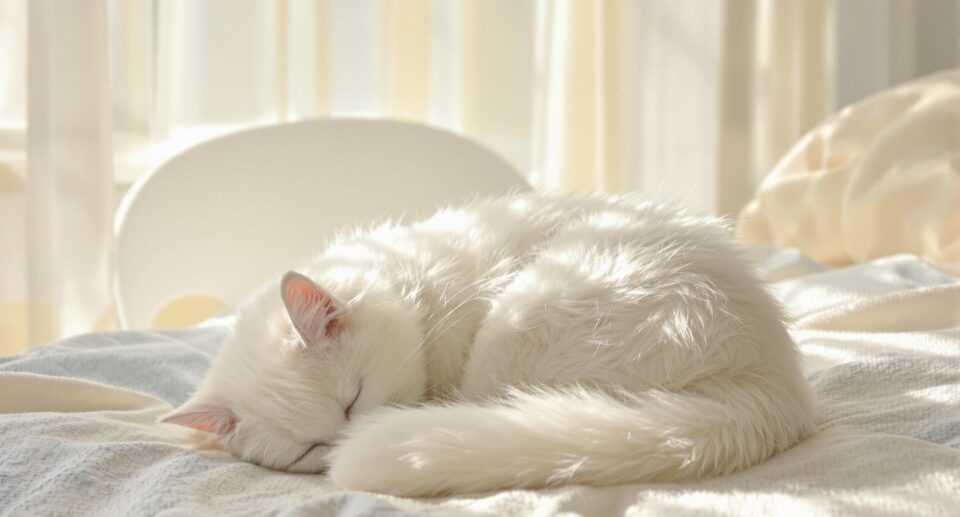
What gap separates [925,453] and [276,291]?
858 mm

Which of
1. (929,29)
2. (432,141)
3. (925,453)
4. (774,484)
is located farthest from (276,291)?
(929,29)

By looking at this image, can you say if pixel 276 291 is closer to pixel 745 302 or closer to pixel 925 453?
pixel 745 302

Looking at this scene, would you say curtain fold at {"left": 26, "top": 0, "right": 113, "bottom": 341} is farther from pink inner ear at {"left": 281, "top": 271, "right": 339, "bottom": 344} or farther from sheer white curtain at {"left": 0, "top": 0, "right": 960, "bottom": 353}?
pink inner ear at {"left": 281, "top": 271, "right": 339, "bottom": 344}

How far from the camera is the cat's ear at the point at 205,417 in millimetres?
1177

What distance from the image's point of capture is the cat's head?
1.16 metres

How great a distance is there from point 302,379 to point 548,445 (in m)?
0.38

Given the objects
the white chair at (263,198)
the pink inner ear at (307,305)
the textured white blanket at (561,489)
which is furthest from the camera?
the white chair at (263,198)

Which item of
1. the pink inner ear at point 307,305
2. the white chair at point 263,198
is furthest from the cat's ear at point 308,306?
the white chair at point 263,198

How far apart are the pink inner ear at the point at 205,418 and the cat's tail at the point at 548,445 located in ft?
0.83

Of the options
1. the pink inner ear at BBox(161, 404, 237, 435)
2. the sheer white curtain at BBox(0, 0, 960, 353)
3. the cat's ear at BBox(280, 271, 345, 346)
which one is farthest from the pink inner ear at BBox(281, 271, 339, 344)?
the sheer white curtain at BBox(0, 0, 960, 353)

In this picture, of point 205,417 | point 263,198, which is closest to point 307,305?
point 205,417

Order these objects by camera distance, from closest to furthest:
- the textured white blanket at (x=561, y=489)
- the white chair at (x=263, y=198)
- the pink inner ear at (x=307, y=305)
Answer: the textured white blanket at (x=561, y=489) < the pink inner ear at (x=307, y=305) < the white chair at (x=263, y=198)

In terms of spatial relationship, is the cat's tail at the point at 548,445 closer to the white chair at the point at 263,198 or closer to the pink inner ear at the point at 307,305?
the pink inner ear at the point at 307,305

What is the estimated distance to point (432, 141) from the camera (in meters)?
2.50
